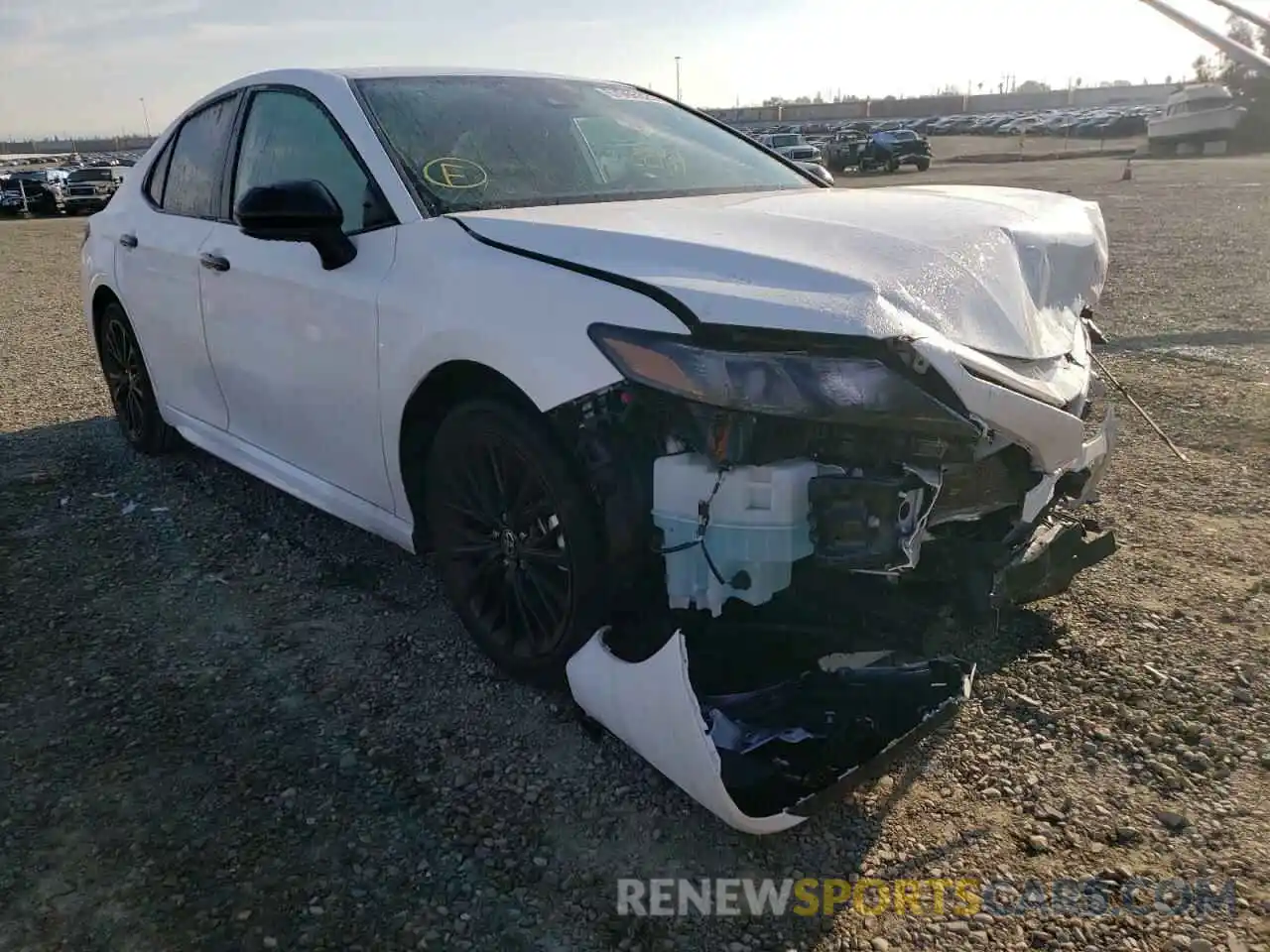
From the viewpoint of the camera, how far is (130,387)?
16.8 ft

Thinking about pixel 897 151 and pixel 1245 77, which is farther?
pixel 1245 77

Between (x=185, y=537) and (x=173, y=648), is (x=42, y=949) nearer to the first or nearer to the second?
(x=173, y=648)

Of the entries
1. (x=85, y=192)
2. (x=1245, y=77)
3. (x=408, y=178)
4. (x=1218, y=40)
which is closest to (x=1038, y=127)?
(x=1245, y=77)

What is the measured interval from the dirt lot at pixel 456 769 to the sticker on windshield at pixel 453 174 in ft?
4.67

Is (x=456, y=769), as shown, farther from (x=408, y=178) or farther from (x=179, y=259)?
(x=179, y=259)

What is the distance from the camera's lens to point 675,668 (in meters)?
2.17

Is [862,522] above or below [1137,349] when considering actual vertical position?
above

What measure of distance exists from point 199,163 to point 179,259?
46 centimetres

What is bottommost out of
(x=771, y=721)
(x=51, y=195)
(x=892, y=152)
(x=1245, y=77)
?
(x=771, y=721)

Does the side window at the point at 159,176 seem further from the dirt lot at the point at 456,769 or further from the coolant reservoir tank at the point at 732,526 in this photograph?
the coolant reservoir tank at the point at 732,526

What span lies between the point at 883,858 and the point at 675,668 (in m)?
0.67

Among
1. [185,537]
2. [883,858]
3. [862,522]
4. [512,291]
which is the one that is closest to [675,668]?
[862,522]

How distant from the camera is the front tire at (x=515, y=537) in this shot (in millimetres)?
2512

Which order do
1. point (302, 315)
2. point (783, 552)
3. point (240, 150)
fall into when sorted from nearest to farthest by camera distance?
point (783, 552) → point (302, 315) → point (240, 150)
